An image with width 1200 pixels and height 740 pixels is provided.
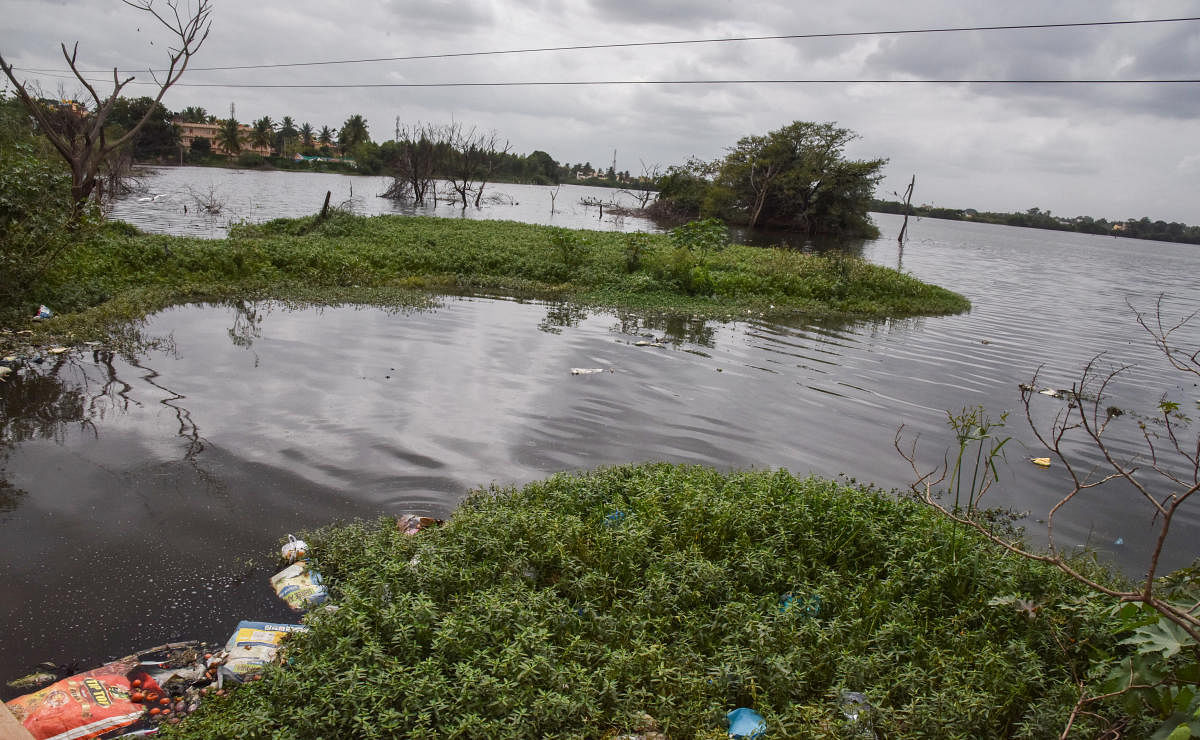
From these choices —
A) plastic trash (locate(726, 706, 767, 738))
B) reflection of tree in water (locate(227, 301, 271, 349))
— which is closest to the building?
reflection of tree in water (locate(227, 301, 271, 349))

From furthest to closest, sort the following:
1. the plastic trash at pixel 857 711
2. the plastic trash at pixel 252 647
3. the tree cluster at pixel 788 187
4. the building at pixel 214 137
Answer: the building at pixel 214 137 < the tree cluster at pixel 788 187 < the plastic trash at pixel 252 647 < the plastic trash at pixel 857 711

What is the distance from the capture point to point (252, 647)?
3.62 meters

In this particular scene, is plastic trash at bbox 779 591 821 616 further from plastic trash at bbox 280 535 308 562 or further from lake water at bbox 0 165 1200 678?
plastic trash at bbox 280 535 308 562

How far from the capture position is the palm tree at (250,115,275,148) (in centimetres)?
8644

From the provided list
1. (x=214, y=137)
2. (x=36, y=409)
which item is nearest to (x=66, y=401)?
(x=36, y=409)

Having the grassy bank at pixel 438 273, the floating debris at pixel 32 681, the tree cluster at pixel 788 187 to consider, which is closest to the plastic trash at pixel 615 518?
the floating debris at pixel 32 681

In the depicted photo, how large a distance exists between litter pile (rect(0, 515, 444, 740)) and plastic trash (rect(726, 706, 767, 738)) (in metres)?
2.15

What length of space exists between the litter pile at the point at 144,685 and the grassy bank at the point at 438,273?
25.5 ft

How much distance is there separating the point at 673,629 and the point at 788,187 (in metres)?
45.2

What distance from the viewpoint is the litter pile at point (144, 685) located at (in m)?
3.07

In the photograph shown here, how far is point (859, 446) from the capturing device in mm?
7355

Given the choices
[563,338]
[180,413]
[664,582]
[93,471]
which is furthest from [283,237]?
[664,582]

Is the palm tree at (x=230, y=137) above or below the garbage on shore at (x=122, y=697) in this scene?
above

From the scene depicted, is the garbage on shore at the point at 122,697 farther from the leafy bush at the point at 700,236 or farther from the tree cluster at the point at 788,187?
the tree cluster at the point at 788,187
